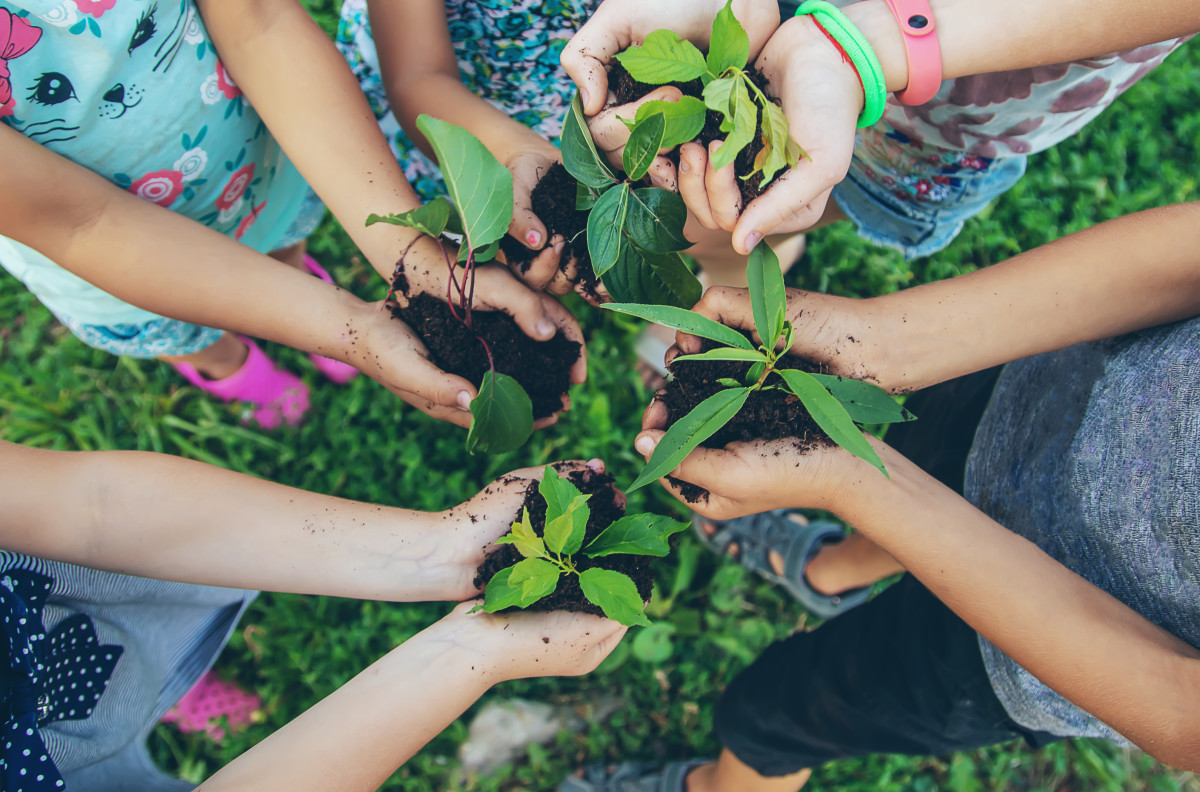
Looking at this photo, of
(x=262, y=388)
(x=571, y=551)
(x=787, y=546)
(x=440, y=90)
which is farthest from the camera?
(x=262, y=388)

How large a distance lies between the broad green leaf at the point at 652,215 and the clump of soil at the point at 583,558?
475mm

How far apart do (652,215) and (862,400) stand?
0.48m

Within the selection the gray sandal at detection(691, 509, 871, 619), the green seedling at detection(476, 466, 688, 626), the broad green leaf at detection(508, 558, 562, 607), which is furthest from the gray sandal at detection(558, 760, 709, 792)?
the broad green leaf at detection(508, 558, 562, 607)

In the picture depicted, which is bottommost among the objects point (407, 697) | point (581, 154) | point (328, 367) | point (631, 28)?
point (328, 367)

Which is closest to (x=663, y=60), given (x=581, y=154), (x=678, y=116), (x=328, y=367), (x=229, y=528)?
(x=678, y=116)

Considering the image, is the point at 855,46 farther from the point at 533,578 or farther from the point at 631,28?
the point at 533,578

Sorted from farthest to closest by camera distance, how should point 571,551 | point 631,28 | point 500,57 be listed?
point 500,57 → point 631,28 → point 571,551

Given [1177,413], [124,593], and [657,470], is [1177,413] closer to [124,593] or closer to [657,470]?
[657,470]

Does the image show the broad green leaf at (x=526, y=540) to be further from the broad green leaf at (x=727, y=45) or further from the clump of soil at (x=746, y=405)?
the broad green leaf at (x=727, y=45)

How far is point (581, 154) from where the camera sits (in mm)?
1244

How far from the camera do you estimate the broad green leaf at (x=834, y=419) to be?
37.5 inches

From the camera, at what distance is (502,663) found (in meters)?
1.27

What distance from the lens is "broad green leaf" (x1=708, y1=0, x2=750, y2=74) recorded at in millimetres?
1062

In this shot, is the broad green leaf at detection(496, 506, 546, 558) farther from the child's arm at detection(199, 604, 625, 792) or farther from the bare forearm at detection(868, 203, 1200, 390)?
the bare forearm at detection(868, 203, 1200, 390)
